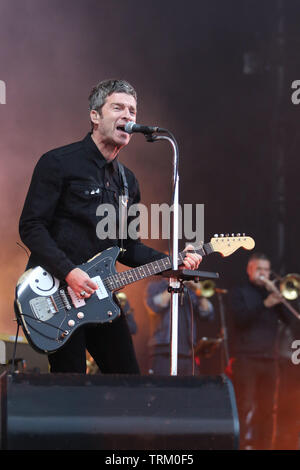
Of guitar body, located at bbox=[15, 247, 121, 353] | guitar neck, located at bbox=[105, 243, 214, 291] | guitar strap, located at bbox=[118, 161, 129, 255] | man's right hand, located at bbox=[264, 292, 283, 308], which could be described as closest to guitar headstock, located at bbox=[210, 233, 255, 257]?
guitar neck, located at bbox=[105, 243, 214, 291]

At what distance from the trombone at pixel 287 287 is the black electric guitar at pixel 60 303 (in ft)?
12.0

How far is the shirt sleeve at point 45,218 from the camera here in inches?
126

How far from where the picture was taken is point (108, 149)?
359cm

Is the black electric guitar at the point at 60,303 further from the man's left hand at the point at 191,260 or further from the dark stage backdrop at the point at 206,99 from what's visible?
the dark stage backdrop at the point at 206,99

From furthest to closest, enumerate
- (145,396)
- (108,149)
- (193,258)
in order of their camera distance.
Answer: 1. (108,149)
2. (193,258)
3. (145,396)

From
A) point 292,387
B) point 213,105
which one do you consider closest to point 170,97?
point 213,105

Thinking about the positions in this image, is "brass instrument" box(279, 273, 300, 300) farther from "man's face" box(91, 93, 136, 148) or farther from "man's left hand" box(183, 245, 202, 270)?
"man's face" box(91, 93, 136, 148)

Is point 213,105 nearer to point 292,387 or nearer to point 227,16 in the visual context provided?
point 227,16

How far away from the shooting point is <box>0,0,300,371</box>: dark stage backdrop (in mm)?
7164

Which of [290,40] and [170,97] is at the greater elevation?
[290,40]

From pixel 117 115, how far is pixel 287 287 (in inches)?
163

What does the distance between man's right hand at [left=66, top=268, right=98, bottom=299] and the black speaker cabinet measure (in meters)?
0.84

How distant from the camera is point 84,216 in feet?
11.0

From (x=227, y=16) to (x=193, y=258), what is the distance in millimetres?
5067
